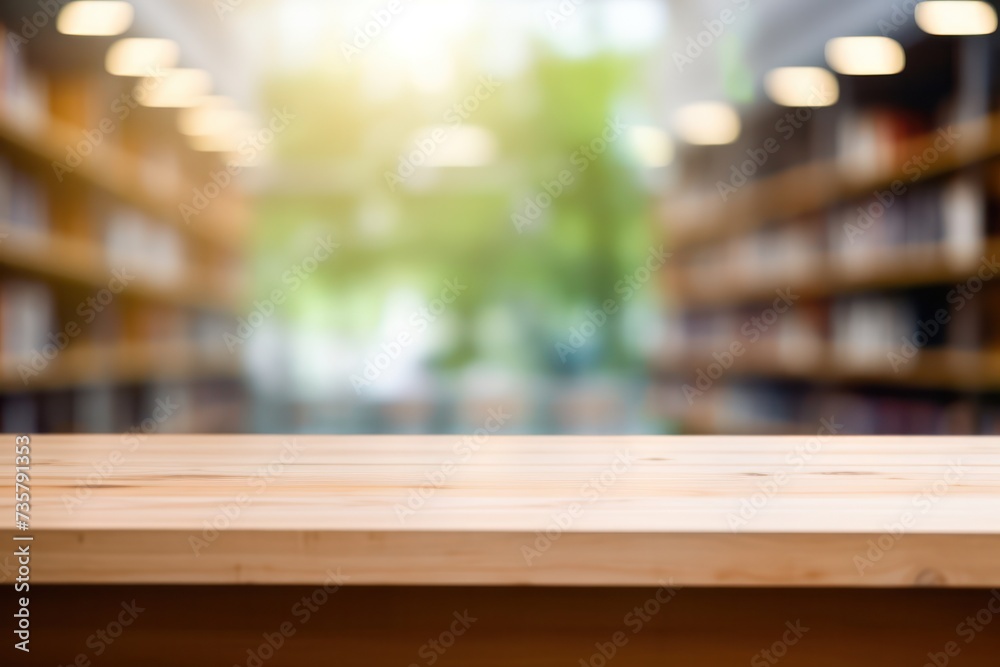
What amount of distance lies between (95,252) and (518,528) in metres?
3.74

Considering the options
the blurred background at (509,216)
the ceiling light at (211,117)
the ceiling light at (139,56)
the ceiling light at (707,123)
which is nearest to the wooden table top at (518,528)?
the blurred background at (509,216)

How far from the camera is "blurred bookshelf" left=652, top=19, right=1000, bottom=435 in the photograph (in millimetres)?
3580

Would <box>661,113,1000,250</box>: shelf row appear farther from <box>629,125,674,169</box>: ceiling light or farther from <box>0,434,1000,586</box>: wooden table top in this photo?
<box>0,434,1000,586</box>: wooden table top

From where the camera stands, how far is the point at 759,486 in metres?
0.61

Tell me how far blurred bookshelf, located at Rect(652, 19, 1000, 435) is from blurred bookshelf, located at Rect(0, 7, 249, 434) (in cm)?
309

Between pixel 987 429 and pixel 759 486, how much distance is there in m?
3.45

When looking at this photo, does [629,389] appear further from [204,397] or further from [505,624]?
[505,624]

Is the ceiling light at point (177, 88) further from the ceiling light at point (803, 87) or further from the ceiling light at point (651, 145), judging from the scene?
the ceiling light at point (803, 87)

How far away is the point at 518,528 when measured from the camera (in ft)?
1.67

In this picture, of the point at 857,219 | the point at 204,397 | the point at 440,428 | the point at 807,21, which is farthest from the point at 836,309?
the point at 204,397

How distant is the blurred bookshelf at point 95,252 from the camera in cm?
326

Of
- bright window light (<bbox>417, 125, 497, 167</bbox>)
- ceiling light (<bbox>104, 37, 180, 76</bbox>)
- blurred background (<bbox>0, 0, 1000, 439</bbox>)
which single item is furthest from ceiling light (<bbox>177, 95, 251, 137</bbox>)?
bright window light (<bbox>417, 125, 497, 167</bbox>)

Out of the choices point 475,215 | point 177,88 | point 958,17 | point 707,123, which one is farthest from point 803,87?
point 177,88

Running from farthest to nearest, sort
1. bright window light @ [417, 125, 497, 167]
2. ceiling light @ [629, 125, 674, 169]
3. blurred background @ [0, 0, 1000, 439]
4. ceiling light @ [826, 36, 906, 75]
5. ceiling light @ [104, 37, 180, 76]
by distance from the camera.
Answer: bright window light @ [417, 125, 497, 167] → ceiling light @ [629, 125, 674, 169] → ceiling light @ [104, 37, 180, 76] → blurred background @ [0, 0, 1000, 439] → ceiling light @ [826, 36, 906, 75]
